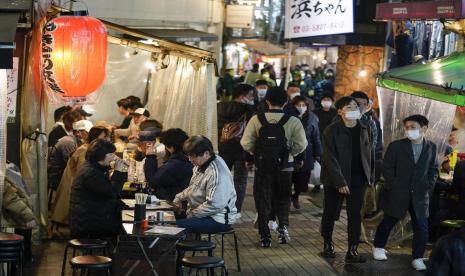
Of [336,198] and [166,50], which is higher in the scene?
[166,50]

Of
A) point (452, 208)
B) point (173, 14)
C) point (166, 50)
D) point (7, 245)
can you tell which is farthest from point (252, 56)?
point (7, 245)

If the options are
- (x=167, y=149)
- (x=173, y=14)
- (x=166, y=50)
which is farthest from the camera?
(x=173, y=14)

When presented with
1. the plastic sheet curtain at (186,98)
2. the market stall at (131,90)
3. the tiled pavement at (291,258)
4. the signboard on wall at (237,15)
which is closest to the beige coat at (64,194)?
the market stall at (131,90)

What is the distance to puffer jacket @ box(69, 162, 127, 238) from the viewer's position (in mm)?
9898

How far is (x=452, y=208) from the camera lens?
1250 centimetres

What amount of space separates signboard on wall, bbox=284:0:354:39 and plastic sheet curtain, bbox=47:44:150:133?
4136 mm

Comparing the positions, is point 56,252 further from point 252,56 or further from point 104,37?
point 252,56

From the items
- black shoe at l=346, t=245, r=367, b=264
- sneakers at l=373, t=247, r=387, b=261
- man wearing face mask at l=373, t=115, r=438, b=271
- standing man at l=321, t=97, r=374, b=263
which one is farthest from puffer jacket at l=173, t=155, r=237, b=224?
sneakers at l=373, t=247, r=387, b=261

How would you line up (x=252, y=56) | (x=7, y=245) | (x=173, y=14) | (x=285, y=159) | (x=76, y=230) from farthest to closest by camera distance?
(x=252, y=56)
(x=173, y=14)
(x=285, y=159)
(x=76, y=230)
(x=7, y=245)

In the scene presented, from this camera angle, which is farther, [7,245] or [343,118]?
[343,118]

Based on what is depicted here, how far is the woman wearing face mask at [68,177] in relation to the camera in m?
12.0

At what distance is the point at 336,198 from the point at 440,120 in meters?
2.39

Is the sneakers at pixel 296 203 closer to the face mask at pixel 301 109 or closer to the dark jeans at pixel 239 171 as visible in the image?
the face mask at pixel 301 109

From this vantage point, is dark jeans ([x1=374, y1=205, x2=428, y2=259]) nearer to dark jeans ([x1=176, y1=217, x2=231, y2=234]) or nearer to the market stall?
dark jeans ([x1=176, y1=217, x2=231, y2=234])
